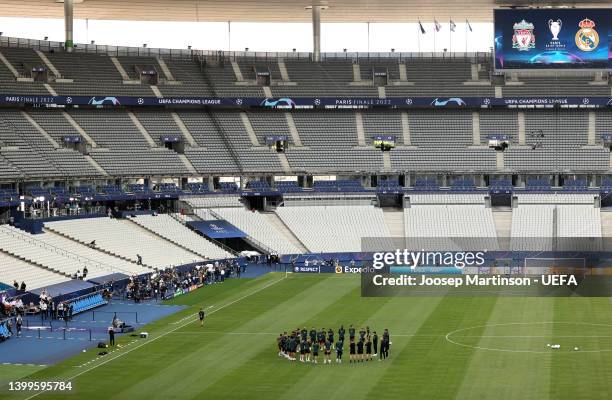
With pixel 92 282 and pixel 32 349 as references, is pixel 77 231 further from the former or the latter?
pixel 32 349

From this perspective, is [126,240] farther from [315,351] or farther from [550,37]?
[550,37]

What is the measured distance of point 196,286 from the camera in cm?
7031

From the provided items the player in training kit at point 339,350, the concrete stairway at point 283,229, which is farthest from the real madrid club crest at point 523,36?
the player in training kit at point 339,350

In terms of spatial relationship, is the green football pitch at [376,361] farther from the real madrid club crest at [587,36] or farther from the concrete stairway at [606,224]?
the real madrid club crest at [587,36]

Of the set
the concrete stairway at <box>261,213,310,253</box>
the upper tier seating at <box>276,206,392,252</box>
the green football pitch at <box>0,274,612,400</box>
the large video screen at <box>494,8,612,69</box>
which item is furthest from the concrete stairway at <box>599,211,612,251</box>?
the green football pitch at <box>0,274,612,400</box>

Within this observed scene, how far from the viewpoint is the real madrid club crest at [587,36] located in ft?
301

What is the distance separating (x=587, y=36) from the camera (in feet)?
301

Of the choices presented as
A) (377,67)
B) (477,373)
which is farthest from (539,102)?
(477,373)

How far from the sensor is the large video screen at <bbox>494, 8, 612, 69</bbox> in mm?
91438

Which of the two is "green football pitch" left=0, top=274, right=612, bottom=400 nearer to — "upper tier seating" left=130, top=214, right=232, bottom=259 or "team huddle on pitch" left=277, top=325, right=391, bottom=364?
"team huddle on pitch" left=277, top=325, right=391, bottom=364

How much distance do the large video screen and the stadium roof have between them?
3.27 metres

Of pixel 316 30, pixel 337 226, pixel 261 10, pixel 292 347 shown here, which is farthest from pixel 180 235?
pixel 292 347

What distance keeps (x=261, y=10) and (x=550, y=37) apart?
25980 mm

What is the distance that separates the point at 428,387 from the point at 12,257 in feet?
109
